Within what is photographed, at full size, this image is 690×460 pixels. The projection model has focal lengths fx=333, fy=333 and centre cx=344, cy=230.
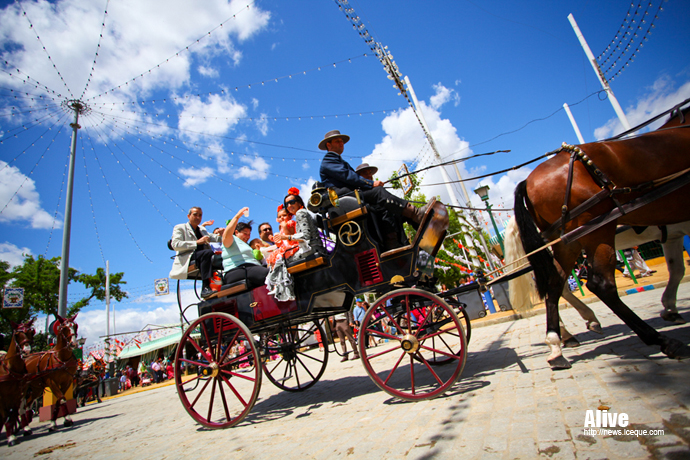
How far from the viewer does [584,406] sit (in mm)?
2039

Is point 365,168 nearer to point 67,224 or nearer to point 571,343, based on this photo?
point 571,343

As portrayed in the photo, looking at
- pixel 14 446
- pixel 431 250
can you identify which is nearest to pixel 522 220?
pixel 431 250

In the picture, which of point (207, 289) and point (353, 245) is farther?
point (207, 289)

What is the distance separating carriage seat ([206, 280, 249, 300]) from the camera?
4066mm

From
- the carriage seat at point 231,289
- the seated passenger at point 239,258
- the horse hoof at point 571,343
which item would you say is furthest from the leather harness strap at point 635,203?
the carriage seat at point 231,289

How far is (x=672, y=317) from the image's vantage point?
3828 millimetres

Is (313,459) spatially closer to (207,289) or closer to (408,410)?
(408,410)

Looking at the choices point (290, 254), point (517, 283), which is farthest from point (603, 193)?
point (290, 254)

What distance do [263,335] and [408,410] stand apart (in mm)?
3072

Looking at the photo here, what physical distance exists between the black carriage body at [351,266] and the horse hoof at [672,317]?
9.22ft

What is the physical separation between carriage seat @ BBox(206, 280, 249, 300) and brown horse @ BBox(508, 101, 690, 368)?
332cm

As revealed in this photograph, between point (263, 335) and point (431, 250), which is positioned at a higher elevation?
point (431, 250)

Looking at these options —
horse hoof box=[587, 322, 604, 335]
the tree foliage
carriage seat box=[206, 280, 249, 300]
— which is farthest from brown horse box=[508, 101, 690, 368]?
the tree foliage

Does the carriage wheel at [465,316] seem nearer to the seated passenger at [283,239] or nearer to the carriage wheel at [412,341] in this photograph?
the carriage wheel at [412,341]
